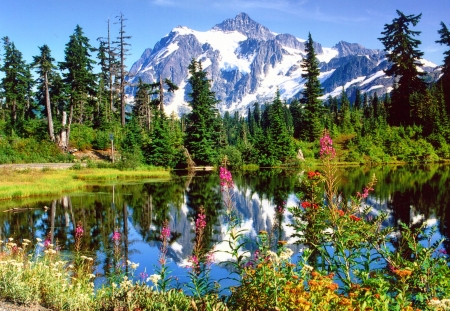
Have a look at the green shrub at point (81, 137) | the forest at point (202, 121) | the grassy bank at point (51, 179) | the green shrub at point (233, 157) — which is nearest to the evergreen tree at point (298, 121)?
the forest at point (202, 121)

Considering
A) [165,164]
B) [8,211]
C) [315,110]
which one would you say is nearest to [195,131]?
[165,164]

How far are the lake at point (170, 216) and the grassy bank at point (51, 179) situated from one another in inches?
56.9

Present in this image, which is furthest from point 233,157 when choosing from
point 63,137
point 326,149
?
point 326,149

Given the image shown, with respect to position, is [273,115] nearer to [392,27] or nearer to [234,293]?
[392,27]

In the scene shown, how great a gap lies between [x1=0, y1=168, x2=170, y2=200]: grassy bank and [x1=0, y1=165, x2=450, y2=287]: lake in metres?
1.44

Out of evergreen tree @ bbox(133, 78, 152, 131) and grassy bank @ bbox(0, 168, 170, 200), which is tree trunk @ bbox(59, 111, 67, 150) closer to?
grassy bank @ bbox(0, 168, 170, 200)

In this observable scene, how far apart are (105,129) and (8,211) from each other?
28.1 metres

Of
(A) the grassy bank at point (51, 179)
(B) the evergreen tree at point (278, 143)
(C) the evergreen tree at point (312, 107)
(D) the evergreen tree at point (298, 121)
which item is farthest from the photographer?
(D) the evergreen tree at point (298, 121)

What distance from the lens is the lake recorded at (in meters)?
11.4

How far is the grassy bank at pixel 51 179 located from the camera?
71.4 ft

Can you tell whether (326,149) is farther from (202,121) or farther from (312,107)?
(312,107)

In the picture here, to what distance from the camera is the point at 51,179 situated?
25.3 metres

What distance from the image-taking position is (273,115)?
49.8m

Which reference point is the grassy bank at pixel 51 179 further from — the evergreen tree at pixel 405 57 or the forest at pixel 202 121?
the evergreen tree at pixel 405 57
